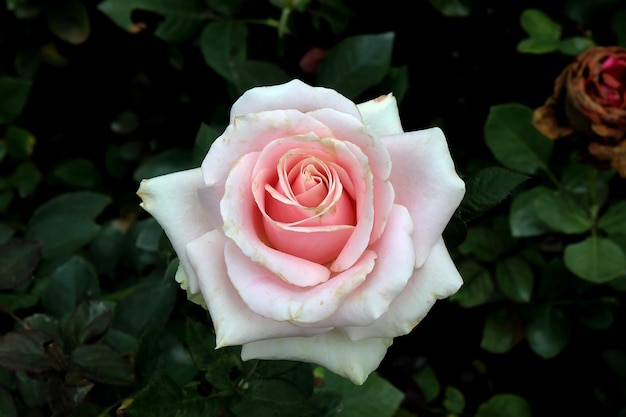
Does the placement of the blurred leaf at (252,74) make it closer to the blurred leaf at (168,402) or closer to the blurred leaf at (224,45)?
the blurred leaf at (224,45)

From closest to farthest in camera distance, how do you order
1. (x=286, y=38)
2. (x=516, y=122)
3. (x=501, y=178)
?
1. (x=501, y=178)
2. (x=516, y=122)
3. (x=286, y=38)

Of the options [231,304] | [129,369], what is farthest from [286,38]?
[231,304]

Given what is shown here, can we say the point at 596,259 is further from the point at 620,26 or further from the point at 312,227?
the point at 312,227

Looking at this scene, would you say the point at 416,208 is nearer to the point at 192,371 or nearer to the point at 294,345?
the point at 294,345

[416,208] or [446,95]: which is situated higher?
[416,208]

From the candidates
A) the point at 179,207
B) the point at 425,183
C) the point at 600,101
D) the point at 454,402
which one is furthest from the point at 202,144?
the point at 454,402

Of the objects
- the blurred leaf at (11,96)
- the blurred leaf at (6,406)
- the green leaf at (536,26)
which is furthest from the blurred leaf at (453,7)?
the blurred leaf at (6,406)

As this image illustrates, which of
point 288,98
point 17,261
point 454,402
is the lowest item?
point 454,402
